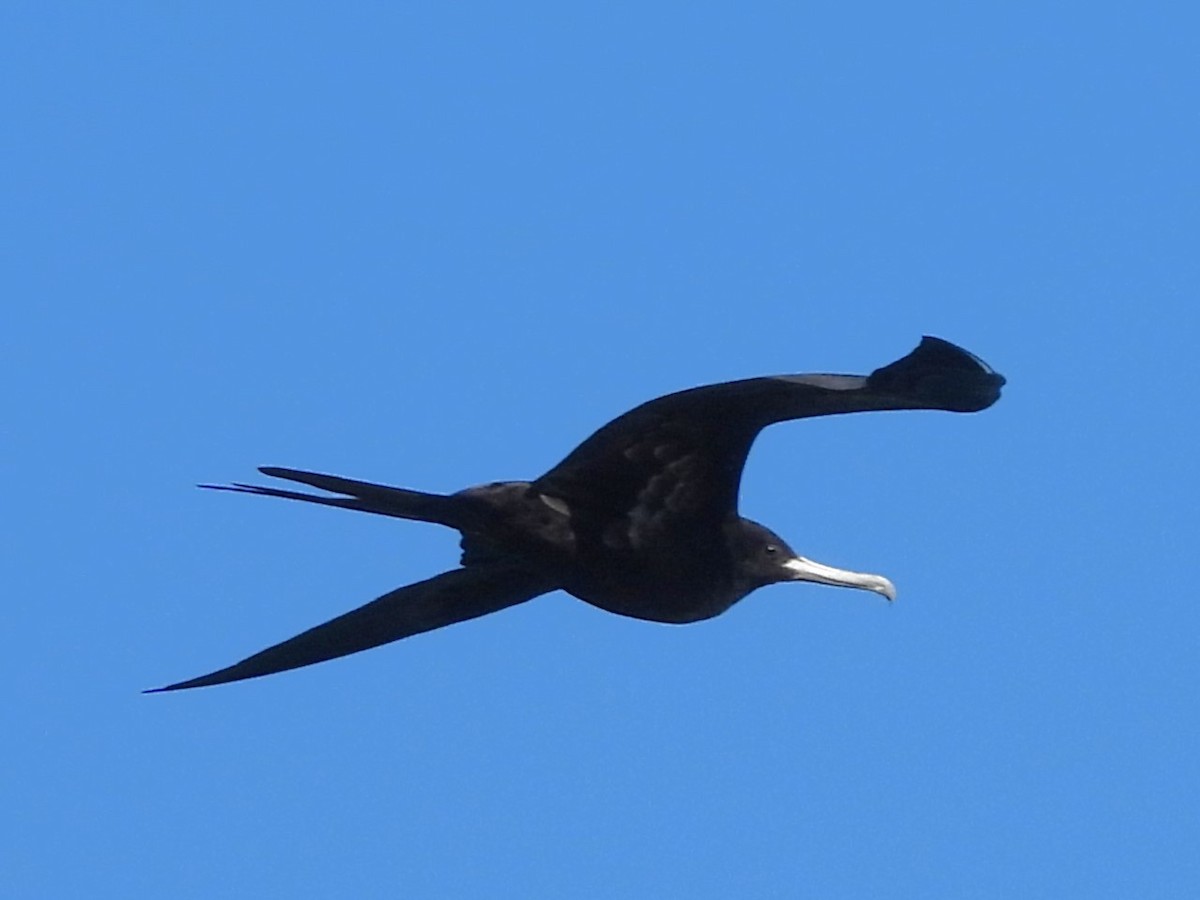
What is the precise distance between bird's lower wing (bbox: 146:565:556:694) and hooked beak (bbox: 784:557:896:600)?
0.87 meters

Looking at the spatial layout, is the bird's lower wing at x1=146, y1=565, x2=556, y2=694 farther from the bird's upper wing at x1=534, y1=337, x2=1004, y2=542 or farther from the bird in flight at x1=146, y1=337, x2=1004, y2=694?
the bird's upper wing at x1=534, y1=337, x2=1004, y2=542

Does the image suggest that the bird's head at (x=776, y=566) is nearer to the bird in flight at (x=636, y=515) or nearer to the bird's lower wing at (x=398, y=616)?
the bird in flight at (x=636, y=515)

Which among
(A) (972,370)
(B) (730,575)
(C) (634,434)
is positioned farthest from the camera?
(B) (730,575)

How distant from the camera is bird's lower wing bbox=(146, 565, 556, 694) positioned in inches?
346

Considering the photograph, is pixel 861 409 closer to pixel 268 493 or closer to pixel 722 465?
pixel 722 465

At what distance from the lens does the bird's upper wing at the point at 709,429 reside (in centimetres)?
748

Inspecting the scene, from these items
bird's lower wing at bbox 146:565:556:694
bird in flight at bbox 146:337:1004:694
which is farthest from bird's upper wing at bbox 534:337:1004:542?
bird's lower wing at bbox 146:565:556:694

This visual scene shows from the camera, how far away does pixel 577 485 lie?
8211 mm

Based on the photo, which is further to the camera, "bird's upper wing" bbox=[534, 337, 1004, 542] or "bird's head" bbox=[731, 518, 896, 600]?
"bird's head" bbox=[731, 518, 896, 600]

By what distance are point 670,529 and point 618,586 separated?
0.25 metres

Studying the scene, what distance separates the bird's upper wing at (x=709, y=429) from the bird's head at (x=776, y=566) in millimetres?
232

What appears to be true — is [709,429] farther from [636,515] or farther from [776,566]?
[776,566]

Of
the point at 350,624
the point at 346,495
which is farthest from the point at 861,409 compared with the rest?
the point at 350,624

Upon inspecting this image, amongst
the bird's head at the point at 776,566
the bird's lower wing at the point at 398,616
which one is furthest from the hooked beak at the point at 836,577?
the bird's lower wing at the point at 398,616
